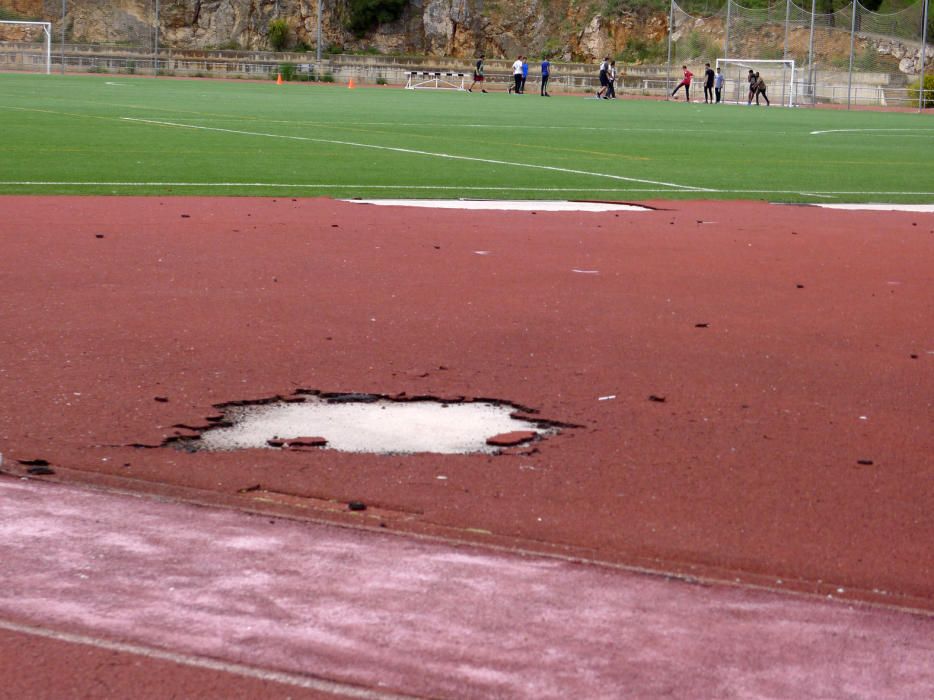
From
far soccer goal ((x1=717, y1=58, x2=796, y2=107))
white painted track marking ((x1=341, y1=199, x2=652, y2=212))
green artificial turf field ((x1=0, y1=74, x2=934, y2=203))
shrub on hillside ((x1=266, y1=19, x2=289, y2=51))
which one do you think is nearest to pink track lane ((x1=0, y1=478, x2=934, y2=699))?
white painted track marking ((x1=341, y1=199, x2=652, y2=212))

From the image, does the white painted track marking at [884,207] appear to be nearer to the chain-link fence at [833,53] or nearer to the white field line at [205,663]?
the white field line at [205,663]

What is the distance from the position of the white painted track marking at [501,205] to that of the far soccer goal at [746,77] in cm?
5713

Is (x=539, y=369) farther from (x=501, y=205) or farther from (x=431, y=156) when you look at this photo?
(x=431, y=156)

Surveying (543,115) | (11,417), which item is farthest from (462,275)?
(543,115)

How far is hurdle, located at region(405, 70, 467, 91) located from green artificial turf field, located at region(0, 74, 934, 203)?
1838 inches

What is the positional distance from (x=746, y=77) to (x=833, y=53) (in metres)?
4.45

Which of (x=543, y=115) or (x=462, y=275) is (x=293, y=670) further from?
(x=543, y=115)

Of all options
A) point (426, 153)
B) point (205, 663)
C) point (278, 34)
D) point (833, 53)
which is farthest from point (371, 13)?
point (205, 663)

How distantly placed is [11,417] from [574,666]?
2.67m

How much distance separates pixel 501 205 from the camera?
13.1 m

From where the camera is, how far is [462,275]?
8.80 metres

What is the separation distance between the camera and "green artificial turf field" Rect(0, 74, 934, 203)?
15102mm

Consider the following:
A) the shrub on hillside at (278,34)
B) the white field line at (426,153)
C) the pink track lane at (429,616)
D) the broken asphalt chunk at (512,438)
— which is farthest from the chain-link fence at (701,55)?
the pink track lane at (429,616)

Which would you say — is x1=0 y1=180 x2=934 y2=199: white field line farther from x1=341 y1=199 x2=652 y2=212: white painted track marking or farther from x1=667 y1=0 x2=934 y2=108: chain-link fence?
x1=667 y1=0 x2=934 y2=108: chain-link fence
